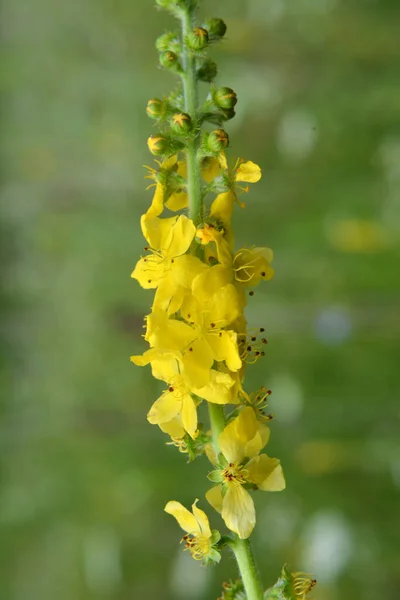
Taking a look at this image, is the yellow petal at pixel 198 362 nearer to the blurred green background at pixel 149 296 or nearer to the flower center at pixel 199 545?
the flower center at pixel 199 545

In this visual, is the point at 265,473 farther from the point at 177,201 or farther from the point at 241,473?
the point at 177,201

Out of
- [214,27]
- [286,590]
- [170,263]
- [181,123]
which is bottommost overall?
[286,590]

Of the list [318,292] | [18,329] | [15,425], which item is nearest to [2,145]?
[18,329]

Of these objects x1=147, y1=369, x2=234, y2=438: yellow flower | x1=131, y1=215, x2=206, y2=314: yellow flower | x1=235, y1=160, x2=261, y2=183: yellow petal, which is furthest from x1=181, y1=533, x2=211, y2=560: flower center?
x1=235, y1=160, x2=261, y2=183: yellow petal

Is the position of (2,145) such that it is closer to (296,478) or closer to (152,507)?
(152,507)

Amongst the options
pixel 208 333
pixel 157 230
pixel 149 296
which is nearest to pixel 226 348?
pixel 208 333

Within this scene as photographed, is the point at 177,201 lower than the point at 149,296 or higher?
lower
